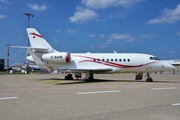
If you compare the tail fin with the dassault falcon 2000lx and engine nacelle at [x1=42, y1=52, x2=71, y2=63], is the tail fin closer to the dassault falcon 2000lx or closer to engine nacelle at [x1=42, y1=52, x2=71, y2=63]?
the dassault falcon 2000lx

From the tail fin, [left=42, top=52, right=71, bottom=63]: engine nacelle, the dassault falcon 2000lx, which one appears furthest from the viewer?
the tail fin

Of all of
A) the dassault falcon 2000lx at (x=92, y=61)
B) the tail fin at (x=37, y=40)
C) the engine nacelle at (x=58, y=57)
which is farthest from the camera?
the tail fin at (x=37, y=40)

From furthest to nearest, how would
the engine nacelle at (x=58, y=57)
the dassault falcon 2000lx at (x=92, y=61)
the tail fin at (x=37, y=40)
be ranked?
the tail fin at (x=37, y=40)
the engine nacelle at (x=58, y=57)
the dassault falcon 2000lx at (x=92, y=61)

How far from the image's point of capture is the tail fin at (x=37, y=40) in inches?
952

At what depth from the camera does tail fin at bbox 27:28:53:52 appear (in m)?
24.2

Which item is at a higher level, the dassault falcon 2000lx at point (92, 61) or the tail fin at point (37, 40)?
the tail fin at point (37, 40)

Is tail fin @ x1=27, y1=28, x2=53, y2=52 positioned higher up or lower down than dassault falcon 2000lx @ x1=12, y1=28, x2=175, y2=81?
higher up

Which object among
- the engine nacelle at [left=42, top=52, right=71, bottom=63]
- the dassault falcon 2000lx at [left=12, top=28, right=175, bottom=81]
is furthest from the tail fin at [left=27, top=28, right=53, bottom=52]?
the engine nacelle at [left=42, top=52, right=71, bottom=63]

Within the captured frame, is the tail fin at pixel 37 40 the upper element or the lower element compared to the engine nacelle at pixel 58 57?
upper

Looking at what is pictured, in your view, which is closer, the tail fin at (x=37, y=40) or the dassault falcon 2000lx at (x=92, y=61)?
the dassault falcon 2000lx at (x=92, y=61)

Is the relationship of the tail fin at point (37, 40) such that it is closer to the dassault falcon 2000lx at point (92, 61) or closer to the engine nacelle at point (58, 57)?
the dassault falcon 2000lx at point (92, 61)

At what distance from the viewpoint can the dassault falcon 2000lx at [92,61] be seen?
72.7 ft

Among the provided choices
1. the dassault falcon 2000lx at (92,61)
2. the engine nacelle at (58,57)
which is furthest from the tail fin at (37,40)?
the engine nacelle at (58,57)

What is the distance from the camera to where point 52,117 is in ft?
19.1
